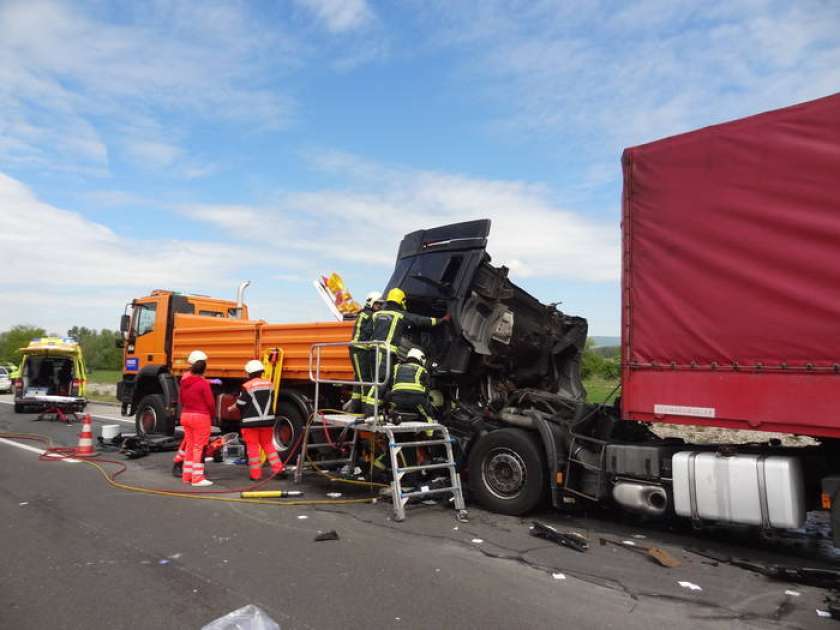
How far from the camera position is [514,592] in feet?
13.6

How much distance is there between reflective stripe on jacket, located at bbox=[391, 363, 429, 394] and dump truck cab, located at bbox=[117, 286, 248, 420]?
6349 millimetres

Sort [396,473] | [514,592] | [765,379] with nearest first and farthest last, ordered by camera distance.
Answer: [514,592]
[765,379]
[396,473]

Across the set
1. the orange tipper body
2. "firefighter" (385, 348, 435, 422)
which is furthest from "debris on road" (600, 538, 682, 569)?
the orange tipper body

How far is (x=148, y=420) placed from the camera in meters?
11.2

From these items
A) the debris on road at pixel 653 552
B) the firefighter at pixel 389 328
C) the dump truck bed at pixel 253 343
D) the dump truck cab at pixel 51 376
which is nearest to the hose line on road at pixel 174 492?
the firefighter at pixel 389 328

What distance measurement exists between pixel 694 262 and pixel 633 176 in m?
0.95

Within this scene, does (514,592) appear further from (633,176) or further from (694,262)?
(633,176)

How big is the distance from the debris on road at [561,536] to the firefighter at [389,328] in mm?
2079

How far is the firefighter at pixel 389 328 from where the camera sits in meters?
6.72

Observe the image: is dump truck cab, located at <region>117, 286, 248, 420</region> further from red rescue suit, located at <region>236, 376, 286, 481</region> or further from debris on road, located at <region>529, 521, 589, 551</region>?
debris on road, located at <region>529, 521, 589, 551</region>

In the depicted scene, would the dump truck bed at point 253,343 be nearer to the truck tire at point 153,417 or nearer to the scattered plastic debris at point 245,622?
the truck tire at point 153,417

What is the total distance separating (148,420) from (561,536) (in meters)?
8.48

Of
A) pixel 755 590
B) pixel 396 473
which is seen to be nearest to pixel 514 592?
pixel 755 590

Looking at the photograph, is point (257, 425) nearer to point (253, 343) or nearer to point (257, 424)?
point (257, 424)
